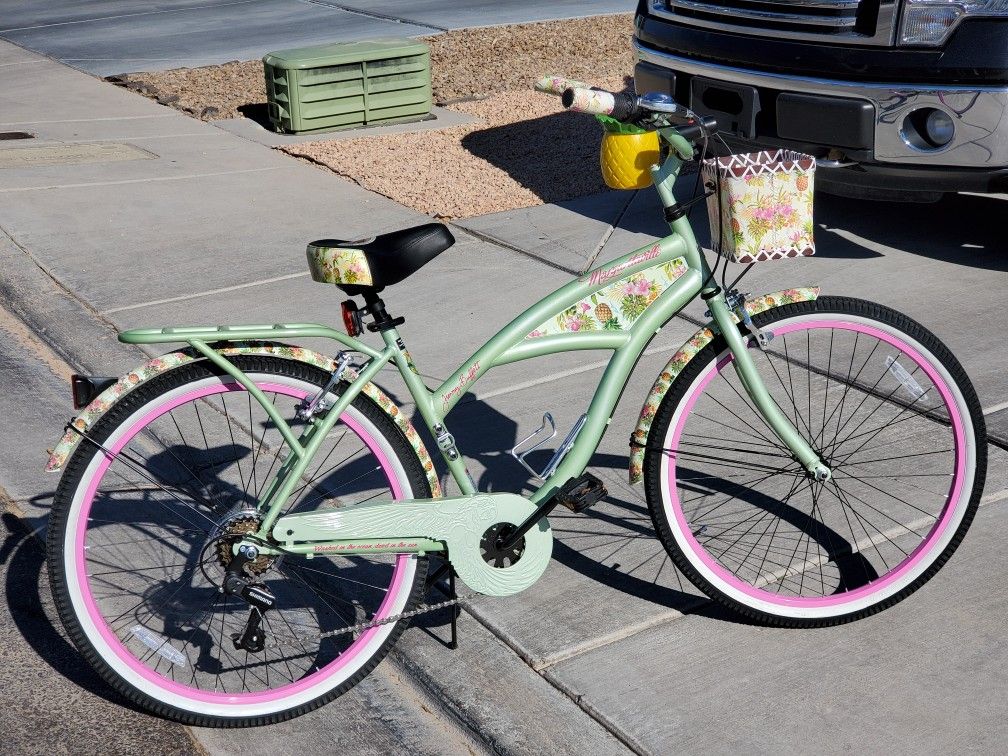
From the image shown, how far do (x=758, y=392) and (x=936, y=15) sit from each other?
2.78m

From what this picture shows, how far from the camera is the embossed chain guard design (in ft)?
10.00

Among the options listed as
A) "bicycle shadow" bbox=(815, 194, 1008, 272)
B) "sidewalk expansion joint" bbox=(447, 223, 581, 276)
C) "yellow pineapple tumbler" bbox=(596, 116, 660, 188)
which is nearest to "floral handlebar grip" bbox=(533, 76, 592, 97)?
"yellow pineapple tumbler" bbox=(596, 116, 660, 188)

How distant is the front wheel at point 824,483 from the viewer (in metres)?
3.22

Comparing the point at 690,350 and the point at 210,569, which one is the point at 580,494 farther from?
the point at 210,569

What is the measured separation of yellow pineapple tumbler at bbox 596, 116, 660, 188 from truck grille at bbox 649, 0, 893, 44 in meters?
2.76

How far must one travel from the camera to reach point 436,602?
3588 millimetres

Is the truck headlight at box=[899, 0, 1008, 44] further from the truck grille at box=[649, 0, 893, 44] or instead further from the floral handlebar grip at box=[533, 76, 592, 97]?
the floral handlebar grip at box=[533, 76, 592, 97]

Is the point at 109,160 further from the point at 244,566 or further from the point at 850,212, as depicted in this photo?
the point at 244,566

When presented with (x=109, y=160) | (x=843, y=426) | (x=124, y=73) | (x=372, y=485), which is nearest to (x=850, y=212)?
(x=843, y=426)

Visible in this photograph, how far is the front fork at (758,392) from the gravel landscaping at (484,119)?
416 cm

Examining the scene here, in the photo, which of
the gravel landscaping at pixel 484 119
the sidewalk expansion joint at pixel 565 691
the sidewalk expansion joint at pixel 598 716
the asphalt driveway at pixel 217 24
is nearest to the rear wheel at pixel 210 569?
the sidewalk expansion joint at pixel 565 691

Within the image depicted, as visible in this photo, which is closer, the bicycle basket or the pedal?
the bicycle basket

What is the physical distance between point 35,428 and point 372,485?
1.52 meters

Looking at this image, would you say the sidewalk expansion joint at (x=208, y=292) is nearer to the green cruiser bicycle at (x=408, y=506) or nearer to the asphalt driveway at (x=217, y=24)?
the green cruiser bicycle at (x=408, y=506)
